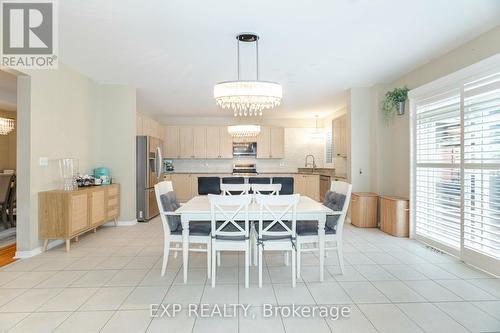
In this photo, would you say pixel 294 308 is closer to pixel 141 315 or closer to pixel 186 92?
pixel 141 315

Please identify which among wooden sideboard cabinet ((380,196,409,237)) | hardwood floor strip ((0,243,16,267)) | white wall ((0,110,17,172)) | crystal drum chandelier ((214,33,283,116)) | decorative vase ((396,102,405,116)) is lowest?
hardwood floor strip ((0,243,16,267))

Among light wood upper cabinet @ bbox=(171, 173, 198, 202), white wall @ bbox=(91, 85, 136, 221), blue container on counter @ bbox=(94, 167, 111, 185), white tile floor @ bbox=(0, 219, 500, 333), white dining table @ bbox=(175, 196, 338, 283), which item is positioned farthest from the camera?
light wood upper cabinet @ bbox=(171, 173, 198, 202)

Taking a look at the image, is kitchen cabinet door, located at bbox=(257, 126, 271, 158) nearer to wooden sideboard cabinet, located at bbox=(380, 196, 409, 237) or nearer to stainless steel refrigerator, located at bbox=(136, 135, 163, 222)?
stainless steel refrigerator, located at bbox=(136, 135, 163, 222)

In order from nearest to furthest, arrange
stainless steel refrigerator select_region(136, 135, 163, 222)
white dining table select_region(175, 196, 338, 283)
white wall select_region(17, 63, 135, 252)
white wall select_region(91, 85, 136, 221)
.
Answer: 1. white dining table select_region(175, 196, 338, 283)
2. white wall select_region(17, 63, 135, 252)
3. white wall select_region(91, 85, 136, 221)
4. stainless steel refrigerator select_region(136, 135, 163, 222)

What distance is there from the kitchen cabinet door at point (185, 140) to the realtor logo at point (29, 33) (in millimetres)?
4541

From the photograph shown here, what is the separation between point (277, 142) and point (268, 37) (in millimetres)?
5350

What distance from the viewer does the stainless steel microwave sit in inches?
335

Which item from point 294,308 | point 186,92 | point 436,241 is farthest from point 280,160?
point 294,308

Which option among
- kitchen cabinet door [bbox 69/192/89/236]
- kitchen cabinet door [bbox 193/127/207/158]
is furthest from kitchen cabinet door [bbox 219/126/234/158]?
kitchen cabinet door [bbox 69/192/89/236]

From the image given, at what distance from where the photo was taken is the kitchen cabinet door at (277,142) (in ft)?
28.2

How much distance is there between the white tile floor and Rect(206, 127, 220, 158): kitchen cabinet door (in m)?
4.70

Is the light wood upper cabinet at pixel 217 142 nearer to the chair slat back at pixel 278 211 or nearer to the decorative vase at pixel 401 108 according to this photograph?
the decorative vase at pixel 401 108

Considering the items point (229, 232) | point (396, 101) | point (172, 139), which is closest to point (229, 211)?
point (229, 232)

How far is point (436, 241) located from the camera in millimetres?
4035
